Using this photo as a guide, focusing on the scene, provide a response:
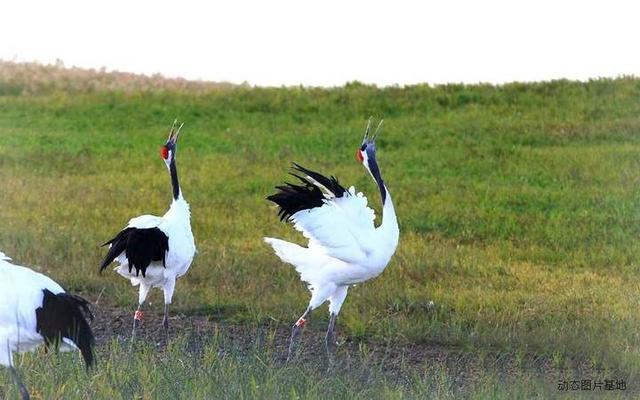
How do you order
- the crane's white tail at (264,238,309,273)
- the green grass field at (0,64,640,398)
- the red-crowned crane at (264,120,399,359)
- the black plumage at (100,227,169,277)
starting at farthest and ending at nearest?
the crane's white tail at (264,238,309,273) → the black plumage at (100,227,169,277) → the red-crowned crane at (264,120,399,359) → the green grass field at (0,64,640,398)

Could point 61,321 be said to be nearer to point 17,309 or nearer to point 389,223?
point 17,309

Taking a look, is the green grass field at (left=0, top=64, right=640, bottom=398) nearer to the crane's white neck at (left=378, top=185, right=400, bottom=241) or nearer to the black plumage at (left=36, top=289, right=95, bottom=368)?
the black plumage at (left=36, top=289, right=95, bottom=368)

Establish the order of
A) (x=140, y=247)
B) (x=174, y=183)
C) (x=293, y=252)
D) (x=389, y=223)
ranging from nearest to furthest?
(x=389, y=223)
(x=140, y=247)
(x=293, y=252)
(x=174, y=183)

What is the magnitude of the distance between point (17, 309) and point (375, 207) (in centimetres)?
854

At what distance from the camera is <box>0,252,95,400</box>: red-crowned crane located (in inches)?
257

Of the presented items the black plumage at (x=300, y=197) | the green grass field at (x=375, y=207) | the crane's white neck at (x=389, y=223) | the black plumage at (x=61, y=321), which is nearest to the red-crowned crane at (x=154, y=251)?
the green grass field at (x=375, y=207)

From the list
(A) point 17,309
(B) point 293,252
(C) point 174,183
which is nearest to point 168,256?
(C) point 174,183

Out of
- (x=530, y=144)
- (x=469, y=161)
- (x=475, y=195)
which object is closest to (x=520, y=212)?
(x=475, y=195)

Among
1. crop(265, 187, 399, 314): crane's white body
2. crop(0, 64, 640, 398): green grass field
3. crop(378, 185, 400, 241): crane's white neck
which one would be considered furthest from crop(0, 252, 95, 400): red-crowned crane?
crop(378, 185, 400, 241): crane's white neck

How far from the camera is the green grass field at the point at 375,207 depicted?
24.9 feet

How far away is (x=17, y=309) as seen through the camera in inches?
258

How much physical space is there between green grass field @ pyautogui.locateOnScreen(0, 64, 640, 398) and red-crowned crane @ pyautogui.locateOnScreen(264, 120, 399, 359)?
0.59 m

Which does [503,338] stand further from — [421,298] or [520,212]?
[520,212]

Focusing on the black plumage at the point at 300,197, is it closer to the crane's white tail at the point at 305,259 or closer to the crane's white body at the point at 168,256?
the crane's white tail at the point at 305,259
